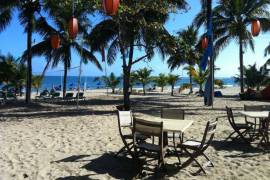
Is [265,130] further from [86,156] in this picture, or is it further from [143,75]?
[143,75]

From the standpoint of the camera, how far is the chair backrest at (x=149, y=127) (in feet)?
18.0

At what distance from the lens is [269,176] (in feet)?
19.2

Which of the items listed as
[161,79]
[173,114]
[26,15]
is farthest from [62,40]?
[173,114]

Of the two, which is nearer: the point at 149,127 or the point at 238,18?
the point at 149,127

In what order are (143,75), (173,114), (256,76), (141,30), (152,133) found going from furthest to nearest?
(143,75) < (256,76) < (141,30) < (173,114) < (152,133)

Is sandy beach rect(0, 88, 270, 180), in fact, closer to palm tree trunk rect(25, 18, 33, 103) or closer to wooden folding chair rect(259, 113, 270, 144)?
wooden folding chair rect(259, 113, 270, 144)

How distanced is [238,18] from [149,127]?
80.1 feet

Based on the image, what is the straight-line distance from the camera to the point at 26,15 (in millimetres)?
21109

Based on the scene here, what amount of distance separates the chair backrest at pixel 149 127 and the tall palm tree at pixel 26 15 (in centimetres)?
1594

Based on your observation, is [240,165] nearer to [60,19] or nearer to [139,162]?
[139,162]

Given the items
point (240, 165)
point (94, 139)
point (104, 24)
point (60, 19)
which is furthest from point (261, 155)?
point (60, 19)

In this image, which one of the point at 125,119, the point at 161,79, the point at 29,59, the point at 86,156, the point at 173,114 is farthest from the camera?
the point at 161,79

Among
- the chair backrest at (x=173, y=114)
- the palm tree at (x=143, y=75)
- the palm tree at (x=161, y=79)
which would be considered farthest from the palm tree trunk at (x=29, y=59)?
the palm tree at (x=161, y=79)

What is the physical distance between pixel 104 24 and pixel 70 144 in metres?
14.2
